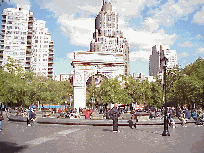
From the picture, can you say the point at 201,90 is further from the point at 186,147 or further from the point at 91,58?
the point at 186,147

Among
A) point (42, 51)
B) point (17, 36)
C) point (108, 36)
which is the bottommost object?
point (42, 51)

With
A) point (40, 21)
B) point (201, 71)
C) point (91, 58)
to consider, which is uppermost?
point (40, 21)

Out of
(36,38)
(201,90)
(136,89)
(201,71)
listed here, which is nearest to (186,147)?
(201,90)

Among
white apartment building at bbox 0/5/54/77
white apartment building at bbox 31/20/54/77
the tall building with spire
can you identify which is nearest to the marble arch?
white apartment building at bbox 0/5/54/77

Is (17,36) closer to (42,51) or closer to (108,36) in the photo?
(42,51)

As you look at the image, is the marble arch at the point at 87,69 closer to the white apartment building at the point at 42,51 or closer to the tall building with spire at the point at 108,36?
the white apartment building at the point at 42,51

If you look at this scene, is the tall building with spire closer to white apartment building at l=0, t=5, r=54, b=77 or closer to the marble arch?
white apartment building at l=0, t=5, r=54, b=77

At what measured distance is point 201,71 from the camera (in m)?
39.8

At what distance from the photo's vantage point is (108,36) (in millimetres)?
133875

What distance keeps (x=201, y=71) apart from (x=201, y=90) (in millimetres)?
4478

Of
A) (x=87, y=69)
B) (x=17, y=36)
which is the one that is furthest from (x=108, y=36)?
Answer: (x=87, y=69)

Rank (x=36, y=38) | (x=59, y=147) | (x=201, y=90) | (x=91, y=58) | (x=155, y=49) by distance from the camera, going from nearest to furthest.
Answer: (x=59, y=147) < (x=201, y=90) < (x=91, y=58) < (x=36, y=38) < (x=155, y=49)

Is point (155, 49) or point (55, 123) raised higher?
point (155, 49)

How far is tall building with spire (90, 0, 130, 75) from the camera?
129625 millimetres
